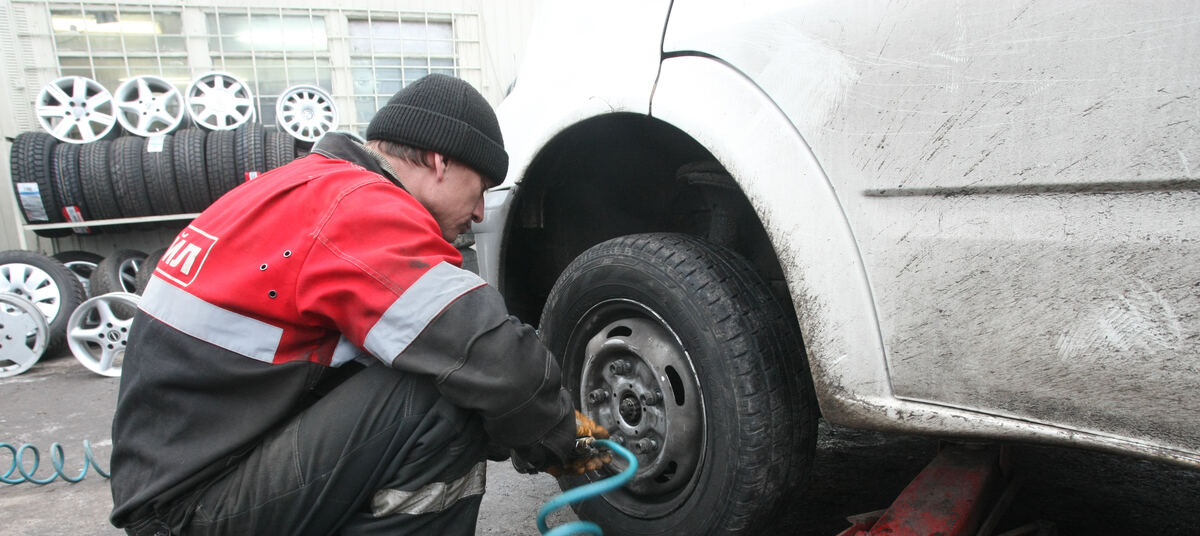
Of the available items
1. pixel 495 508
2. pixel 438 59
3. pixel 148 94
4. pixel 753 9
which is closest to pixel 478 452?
pixel 495 508

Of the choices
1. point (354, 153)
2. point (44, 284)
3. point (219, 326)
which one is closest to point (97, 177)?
point (44, 284)

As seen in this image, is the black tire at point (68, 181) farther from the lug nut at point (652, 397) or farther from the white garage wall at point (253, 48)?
the lug nut at point (652, 397)

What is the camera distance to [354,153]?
4.93ft

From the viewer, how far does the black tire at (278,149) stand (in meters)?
6.15

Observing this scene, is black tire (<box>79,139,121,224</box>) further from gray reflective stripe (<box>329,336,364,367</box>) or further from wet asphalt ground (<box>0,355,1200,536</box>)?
gray reflective stripe (<box>329,336,364,367</box>)

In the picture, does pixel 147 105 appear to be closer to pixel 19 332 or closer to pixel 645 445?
pixel 19 332

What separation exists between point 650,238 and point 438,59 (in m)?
7.23

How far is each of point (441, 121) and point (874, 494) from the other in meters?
1.75

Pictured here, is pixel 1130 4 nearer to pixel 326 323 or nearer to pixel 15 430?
pixel 326 323

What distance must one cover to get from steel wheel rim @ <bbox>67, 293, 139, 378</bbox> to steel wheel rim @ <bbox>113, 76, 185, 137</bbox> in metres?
2.30

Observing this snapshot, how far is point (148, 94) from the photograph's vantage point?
646 centimetres

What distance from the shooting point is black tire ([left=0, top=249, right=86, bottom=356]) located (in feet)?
16.9

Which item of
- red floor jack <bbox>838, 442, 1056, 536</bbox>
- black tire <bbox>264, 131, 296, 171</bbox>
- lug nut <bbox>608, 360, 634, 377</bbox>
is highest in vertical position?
black tire <bbox>264, 131, 296, 171</bbox>

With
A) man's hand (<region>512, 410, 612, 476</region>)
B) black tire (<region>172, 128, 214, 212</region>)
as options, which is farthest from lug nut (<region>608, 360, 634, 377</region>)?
black tire (<region>172, 128, 214, 212</region>)
